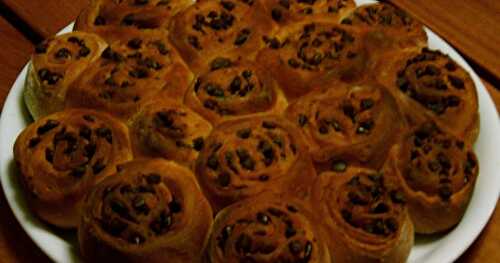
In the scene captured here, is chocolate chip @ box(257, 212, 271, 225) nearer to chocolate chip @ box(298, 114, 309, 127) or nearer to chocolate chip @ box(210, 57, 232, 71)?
chocolate chip @ box(298, 114, 309, 127)

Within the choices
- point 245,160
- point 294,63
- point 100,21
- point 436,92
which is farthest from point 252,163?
point 100,21

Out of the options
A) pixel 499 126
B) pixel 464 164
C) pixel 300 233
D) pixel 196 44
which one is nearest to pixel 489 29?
pixel 499 126

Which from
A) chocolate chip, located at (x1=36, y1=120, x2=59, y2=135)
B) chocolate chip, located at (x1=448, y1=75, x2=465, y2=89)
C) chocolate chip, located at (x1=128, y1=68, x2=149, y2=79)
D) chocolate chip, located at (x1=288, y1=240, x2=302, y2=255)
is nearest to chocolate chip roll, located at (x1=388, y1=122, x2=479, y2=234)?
chocolate chip, located at (x1=448, y1=75, x2=465, y2=89)

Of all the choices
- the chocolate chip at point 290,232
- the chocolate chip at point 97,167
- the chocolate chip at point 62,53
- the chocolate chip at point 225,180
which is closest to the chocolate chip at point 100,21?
the chocolate chip at point 62,53

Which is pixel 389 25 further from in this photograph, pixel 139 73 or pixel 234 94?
pixel 139 73

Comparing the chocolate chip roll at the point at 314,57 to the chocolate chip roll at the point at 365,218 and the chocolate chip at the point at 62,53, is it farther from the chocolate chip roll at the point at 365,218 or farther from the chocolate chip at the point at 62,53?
the chocolate chip at the point at 62,53

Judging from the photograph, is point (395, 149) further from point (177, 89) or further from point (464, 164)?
point (177, 89)
